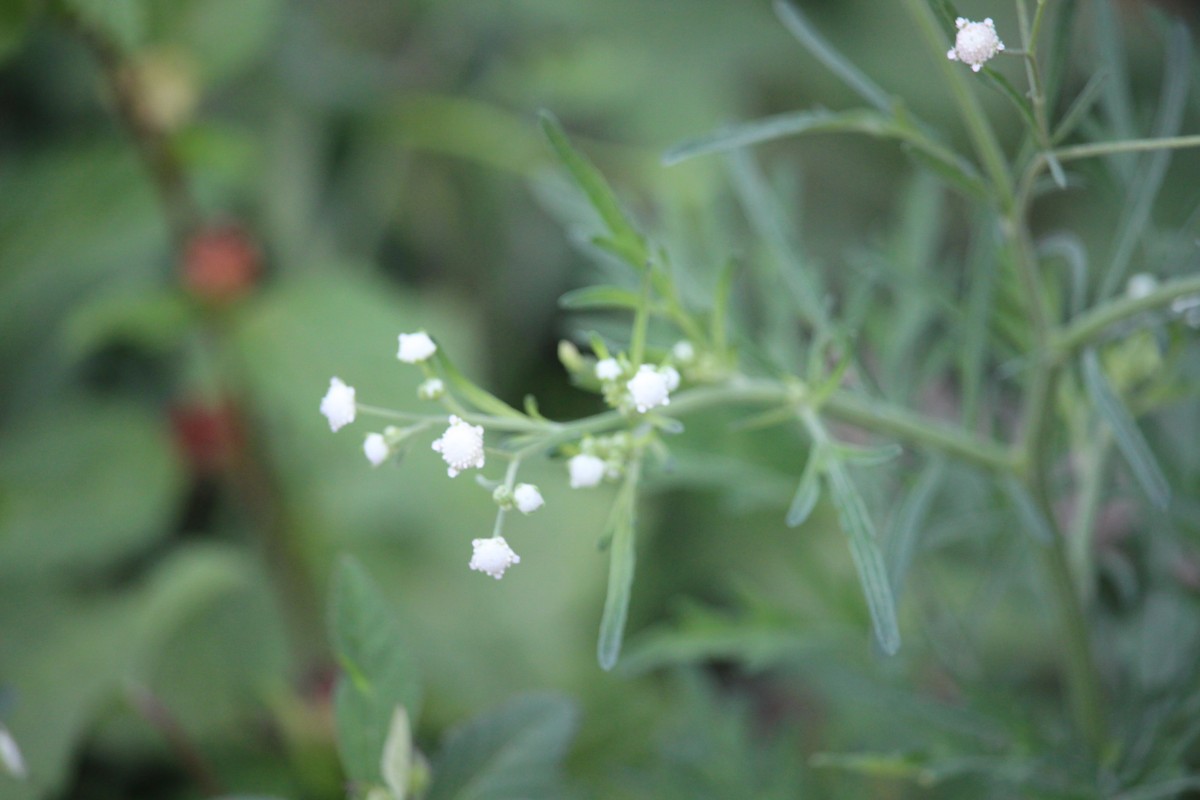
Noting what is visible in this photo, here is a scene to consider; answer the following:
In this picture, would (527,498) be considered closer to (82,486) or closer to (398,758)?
(398,758)

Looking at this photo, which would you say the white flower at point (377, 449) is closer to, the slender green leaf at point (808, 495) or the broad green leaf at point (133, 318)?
the slender green leaf at point (808, 495)

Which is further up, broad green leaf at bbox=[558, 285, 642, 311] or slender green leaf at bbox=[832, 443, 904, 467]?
broad green leaf at bbox=[558, 285, 642, 311]

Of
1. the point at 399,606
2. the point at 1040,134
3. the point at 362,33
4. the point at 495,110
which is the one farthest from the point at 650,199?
the point at 1040,134

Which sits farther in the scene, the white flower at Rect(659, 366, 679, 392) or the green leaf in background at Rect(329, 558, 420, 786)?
the green leaf in background at Rect(329, 558, 420, 786)

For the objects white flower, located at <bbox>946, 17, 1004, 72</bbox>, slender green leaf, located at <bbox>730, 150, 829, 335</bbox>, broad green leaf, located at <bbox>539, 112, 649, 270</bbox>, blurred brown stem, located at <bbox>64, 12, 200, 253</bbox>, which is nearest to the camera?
white flower, located at <bbox>946, 17, 1004, 72</bbox>

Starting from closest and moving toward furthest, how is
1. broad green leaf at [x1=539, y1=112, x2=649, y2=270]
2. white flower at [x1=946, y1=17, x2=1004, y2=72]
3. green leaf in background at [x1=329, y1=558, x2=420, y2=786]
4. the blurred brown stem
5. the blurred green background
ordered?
white flower at [x1=946, y1=17, x2=1004, y2=72] → broad green leaf at [x1=539, y1=112, x2=649, y2=270] → green leaf in background at [x1=329, y1=558, x2=420, y2=786] → the blurred green background → the blurred brown stem

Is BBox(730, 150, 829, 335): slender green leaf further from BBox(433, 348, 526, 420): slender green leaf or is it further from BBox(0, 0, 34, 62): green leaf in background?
BBox(0, 0, 34, 62): green leaf in background

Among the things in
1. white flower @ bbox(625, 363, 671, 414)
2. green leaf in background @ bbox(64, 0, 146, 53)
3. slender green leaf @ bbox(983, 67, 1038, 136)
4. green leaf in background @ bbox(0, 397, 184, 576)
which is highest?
slender green leaf @ bbox(983, 67, 1038, 136)

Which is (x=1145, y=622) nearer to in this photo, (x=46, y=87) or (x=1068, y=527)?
(x=1068, y=527)

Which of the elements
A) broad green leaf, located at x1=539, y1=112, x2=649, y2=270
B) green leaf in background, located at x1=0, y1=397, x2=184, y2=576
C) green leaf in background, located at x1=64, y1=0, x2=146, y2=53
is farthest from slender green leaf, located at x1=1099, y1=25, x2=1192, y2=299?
green leaf in background, located at x1=0, y1=397, x2=184, y2=576
